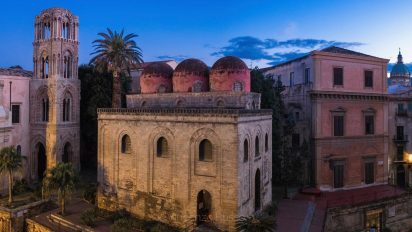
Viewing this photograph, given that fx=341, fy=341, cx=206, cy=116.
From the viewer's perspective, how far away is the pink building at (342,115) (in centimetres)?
2909

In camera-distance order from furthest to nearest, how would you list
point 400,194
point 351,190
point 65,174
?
point 351,190 < point 400,194 < point 65,174

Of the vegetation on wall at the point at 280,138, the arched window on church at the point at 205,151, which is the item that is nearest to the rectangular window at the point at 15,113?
the arched window on church at the point at 205,151

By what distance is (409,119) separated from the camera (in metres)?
33.8

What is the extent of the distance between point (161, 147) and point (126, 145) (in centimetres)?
324

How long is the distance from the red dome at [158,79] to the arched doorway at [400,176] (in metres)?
24.2

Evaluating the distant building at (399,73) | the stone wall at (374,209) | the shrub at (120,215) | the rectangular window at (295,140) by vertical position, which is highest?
the distant building at (399,73)

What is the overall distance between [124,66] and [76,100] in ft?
18.3

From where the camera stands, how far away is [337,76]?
29.7 meters

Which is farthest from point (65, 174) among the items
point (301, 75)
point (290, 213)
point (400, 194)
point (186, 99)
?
point (400, 194)

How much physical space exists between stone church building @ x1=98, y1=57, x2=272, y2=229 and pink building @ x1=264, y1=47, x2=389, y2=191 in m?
7.61

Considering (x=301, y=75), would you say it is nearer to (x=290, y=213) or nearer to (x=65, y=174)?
(x=290, y=213)

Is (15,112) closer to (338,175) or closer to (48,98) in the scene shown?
(48,98)

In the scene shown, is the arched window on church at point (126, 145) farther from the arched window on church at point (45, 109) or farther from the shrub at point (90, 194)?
the arched window on church at point (45, 109)

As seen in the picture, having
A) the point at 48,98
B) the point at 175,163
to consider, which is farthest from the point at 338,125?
the point at 48,98
